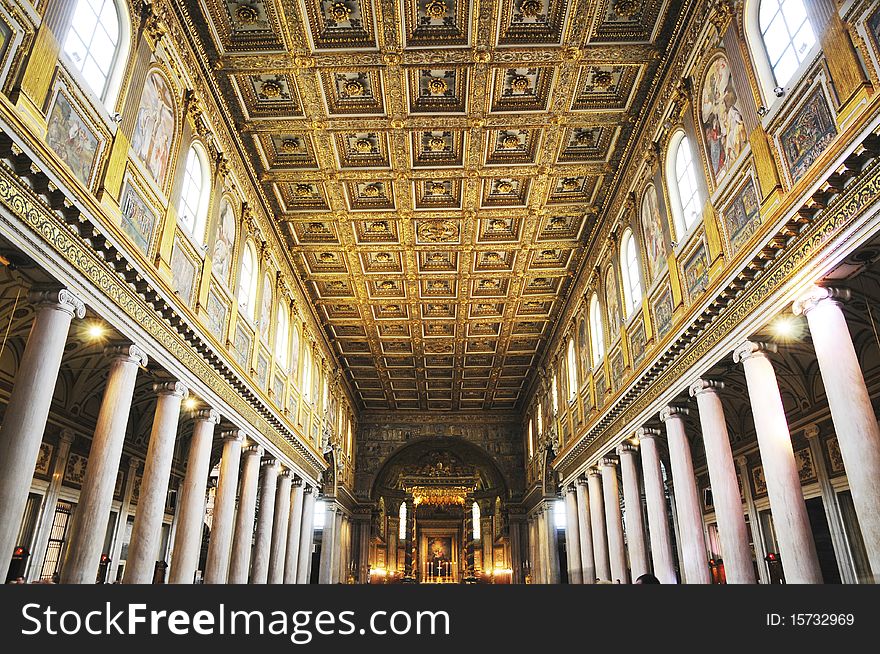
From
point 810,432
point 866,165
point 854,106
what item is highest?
point 854,106

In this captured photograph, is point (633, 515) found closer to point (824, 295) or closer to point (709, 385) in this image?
point (709, 385)

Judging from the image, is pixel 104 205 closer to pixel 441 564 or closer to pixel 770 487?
pixel 770 487

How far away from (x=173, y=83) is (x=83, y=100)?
370cm

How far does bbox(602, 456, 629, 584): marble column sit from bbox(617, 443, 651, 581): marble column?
0.64 m

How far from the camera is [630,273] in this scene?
16.8 metres

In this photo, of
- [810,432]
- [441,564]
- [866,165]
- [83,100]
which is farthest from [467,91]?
[441,564]

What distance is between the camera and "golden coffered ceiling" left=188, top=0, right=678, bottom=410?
12477 millimetres

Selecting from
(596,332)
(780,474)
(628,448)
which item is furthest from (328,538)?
(780,474)

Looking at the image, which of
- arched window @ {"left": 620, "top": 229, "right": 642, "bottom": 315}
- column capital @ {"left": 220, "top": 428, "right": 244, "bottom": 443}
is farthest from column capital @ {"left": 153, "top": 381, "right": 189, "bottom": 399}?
arched window @ {"left": 620, "top": 229, "right": 642, "bottom": 315}

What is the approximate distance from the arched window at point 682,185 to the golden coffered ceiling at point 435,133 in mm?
1704

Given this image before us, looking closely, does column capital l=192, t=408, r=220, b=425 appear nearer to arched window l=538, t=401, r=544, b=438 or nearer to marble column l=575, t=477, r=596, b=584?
marble column l=575, t=477, r=596, b=584

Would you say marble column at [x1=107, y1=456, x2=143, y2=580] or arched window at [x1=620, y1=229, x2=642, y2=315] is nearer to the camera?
arched window at [x1=620, y1=229, x2=642, y2=315]

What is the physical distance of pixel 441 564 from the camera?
1511 inches

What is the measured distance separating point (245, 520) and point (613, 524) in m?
10.4
